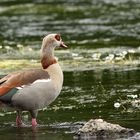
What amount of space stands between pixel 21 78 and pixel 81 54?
1065cm

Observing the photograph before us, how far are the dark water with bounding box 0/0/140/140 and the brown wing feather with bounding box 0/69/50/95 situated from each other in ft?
2.23

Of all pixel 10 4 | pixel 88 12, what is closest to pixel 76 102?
pixel 88 12

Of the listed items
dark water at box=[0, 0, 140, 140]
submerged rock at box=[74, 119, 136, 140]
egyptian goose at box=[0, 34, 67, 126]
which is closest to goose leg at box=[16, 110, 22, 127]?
egyptian goose at box=[0, 34, 67, 126]

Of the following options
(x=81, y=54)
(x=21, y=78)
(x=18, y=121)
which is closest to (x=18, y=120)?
(x=18, y=121)

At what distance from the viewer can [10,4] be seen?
43.8 meters

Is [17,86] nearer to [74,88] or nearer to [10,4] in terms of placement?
[74,88]

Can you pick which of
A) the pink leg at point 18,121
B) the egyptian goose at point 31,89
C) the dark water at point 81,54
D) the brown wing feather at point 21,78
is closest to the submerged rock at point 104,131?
the dark water at point 81,54

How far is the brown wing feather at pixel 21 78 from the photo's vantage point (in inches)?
519

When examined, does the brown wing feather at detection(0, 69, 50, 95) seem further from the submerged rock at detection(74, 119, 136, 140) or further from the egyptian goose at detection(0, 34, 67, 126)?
the submerged rock at detection(74, 119, 136, 140)

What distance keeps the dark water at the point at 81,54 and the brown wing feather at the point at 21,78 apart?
679 millimetres

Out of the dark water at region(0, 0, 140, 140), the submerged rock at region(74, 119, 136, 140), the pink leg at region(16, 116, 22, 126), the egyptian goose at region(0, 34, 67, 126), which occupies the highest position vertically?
the egyptian goose at region(0, 34, 67, 126)

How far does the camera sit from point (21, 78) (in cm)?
1336

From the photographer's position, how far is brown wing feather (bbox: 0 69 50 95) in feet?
43.2

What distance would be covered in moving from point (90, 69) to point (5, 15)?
18540 millimetres
